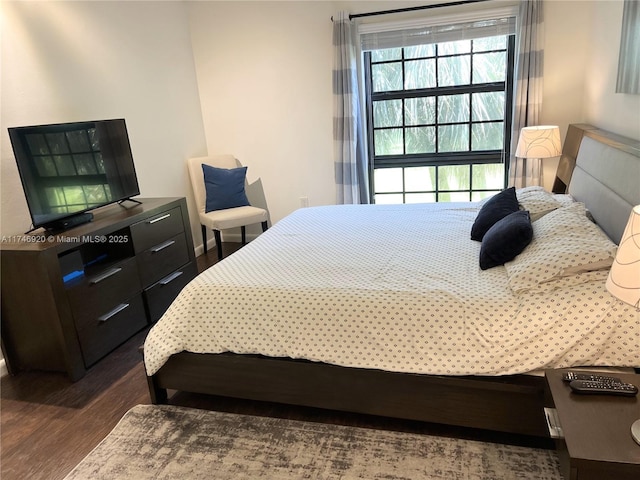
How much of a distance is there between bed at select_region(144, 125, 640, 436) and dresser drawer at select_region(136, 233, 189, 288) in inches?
35.5


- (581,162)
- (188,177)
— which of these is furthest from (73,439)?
(581,162)

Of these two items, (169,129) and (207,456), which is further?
(169,129)

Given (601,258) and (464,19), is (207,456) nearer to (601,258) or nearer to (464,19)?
(601,258)

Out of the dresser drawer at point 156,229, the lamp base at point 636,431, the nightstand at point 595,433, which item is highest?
the dresser drawer at point 156,229

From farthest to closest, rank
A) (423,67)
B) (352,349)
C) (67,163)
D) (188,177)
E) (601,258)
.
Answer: (188,177), (423,67), (67,163), (352,349), (601,258)

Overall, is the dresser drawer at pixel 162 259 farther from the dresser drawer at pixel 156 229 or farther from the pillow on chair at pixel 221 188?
the pillow on chair at pixel 221 188

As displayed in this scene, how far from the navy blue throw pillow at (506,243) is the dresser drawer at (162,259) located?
217cm

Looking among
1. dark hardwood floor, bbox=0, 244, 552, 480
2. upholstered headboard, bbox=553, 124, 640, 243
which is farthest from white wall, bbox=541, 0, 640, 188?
dark hardwood floor, bbox=0, 244, 552, 480

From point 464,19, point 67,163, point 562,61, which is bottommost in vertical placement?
point 67,163

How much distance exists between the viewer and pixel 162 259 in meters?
3.26

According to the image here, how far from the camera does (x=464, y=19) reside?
12.4 feet

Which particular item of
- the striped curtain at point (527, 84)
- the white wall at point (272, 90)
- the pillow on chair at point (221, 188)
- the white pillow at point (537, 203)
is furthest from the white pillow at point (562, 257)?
the pillow on chair at point (221, 188)

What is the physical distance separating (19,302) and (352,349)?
1.90m

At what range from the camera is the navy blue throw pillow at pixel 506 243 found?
2.08m
